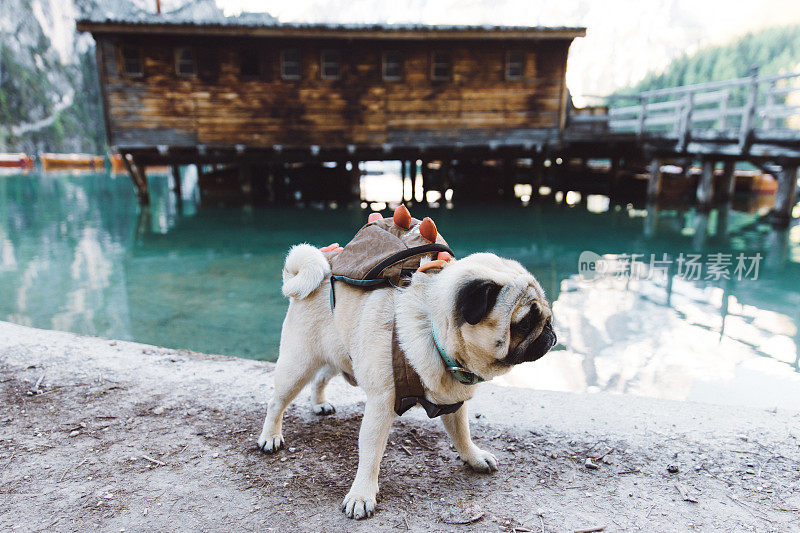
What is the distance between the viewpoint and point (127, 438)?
3.17m

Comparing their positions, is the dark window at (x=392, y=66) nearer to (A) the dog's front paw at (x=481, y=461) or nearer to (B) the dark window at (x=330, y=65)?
(B) the dark window at (x=330, y=65)

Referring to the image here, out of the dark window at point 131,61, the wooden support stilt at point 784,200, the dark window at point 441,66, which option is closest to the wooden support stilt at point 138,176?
the dark window at point 131,61

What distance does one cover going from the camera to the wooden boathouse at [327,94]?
1570 cm

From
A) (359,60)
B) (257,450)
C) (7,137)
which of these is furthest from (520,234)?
(7,137)

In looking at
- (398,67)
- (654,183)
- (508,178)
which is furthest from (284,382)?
(508,178)

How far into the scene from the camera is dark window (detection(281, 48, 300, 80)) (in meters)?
16.0

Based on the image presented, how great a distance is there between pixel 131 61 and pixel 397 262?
1676cm

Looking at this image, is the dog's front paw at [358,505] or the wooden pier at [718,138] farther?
the wooden pier at [718,138]

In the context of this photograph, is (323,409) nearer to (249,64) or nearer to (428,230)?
(428,230)

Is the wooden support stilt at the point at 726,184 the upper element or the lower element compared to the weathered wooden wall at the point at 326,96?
lower

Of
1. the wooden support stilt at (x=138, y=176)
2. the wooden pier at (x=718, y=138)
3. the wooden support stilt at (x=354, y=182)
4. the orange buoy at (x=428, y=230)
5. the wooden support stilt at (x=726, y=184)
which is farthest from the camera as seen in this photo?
→ the wooden support stilt at (x=726, y=184)

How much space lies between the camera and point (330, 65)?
16.2m

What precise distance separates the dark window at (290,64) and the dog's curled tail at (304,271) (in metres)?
14.6

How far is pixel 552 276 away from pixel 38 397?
7.49m
